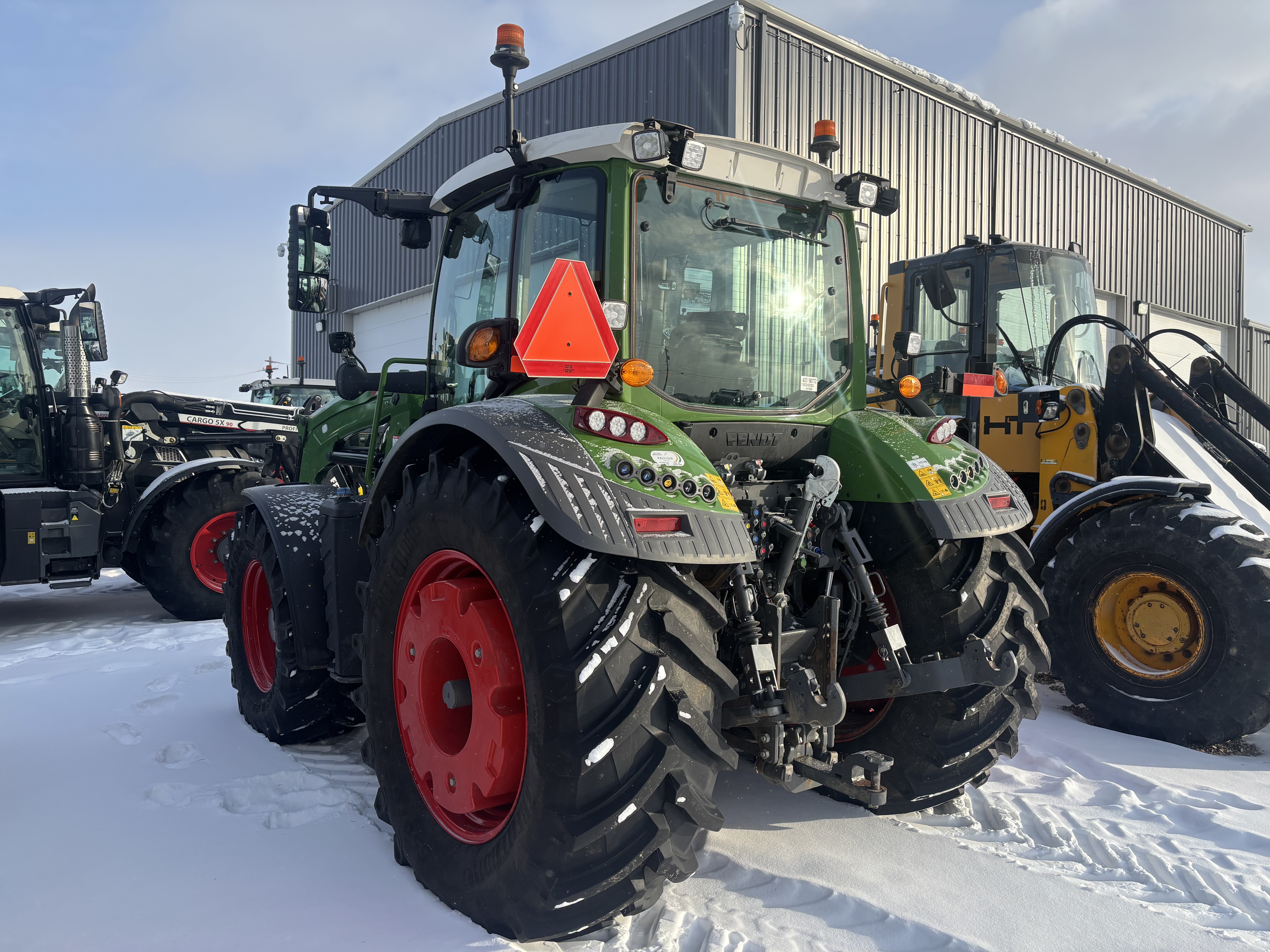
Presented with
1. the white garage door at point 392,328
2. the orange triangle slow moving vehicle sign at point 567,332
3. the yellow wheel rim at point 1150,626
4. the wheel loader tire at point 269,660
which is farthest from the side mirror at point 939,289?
the white garage door at point 392,328

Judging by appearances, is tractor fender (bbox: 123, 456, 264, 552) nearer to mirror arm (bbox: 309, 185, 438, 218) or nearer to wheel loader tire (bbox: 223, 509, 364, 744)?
wheel loader tire (bbox: 223, 509, 364, 744)

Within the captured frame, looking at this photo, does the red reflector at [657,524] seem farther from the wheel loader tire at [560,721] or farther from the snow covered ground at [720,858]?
the snow covered ground at [720,858]

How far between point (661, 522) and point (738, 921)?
1148 millimetres

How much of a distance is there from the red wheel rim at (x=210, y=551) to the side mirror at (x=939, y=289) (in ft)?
18.3

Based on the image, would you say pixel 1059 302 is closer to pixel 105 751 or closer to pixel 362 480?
pixel 362 480

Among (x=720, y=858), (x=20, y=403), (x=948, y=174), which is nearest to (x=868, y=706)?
(x=720, y=858)

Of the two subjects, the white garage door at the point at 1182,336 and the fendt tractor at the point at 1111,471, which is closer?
the fendt tractor at the point at 1111,471

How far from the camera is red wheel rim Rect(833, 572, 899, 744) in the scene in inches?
118

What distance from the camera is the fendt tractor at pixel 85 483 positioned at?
21.7ft

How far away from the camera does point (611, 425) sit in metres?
2.35

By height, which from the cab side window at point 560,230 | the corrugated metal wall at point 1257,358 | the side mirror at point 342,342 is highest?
the corrugated metal wall at point 1257,358

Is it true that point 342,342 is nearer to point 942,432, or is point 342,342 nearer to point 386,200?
point 386,200

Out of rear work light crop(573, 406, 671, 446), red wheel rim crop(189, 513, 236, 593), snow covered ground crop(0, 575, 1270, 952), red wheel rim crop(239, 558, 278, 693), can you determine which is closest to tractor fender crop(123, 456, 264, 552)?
red wheel rim crop(189, 513, 236, 593)

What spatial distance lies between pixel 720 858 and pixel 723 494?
1.26m
